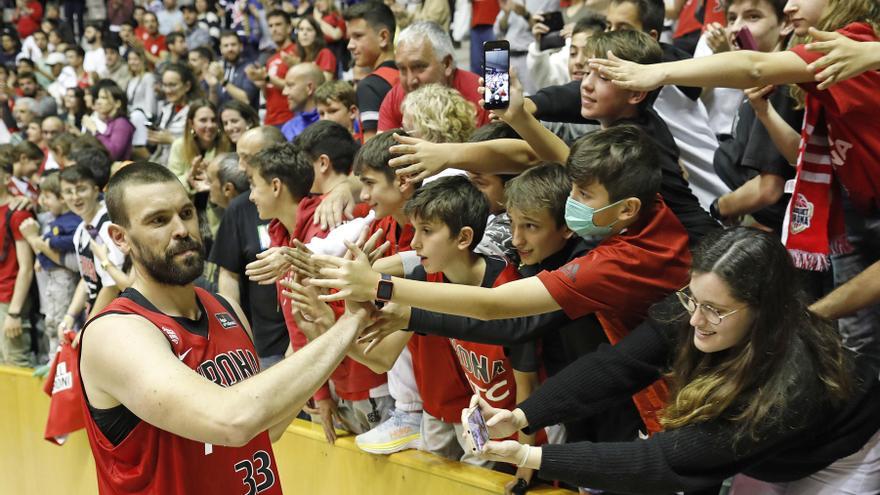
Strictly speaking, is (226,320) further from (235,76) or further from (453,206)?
(235,76)

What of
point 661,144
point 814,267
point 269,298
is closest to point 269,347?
point 269,298

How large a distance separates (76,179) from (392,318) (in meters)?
3.97

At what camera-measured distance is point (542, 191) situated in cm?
346

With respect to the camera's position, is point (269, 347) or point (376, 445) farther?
point (269, 347)

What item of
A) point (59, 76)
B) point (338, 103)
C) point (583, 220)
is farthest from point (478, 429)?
point (59, 76)

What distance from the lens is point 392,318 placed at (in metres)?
3.27

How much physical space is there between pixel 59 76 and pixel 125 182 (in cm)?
1229

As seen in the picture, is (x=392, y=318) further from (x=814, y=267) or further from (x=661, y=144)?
(x=814, y=267)

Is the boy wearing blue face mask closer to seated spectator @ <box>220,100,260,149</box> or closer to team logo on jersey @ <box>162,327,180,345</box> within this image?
team logo on jersey @ <box>162,327,180,345</box>

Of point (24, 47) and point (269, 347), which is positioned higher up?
point (269, 347)

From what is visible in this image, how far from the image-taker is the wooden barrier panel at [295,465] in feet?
13.0

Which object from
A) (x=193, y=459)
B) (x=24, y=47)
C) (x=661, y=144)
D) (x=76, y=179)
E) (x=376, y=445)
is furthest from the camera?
(x=24, y=47)

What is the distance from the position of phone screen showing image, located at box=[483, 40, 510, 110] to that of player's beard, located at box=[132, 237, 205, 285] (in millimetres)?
1205

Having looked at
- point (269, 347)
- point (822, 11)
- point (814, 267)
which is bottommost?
point (269, 347)
